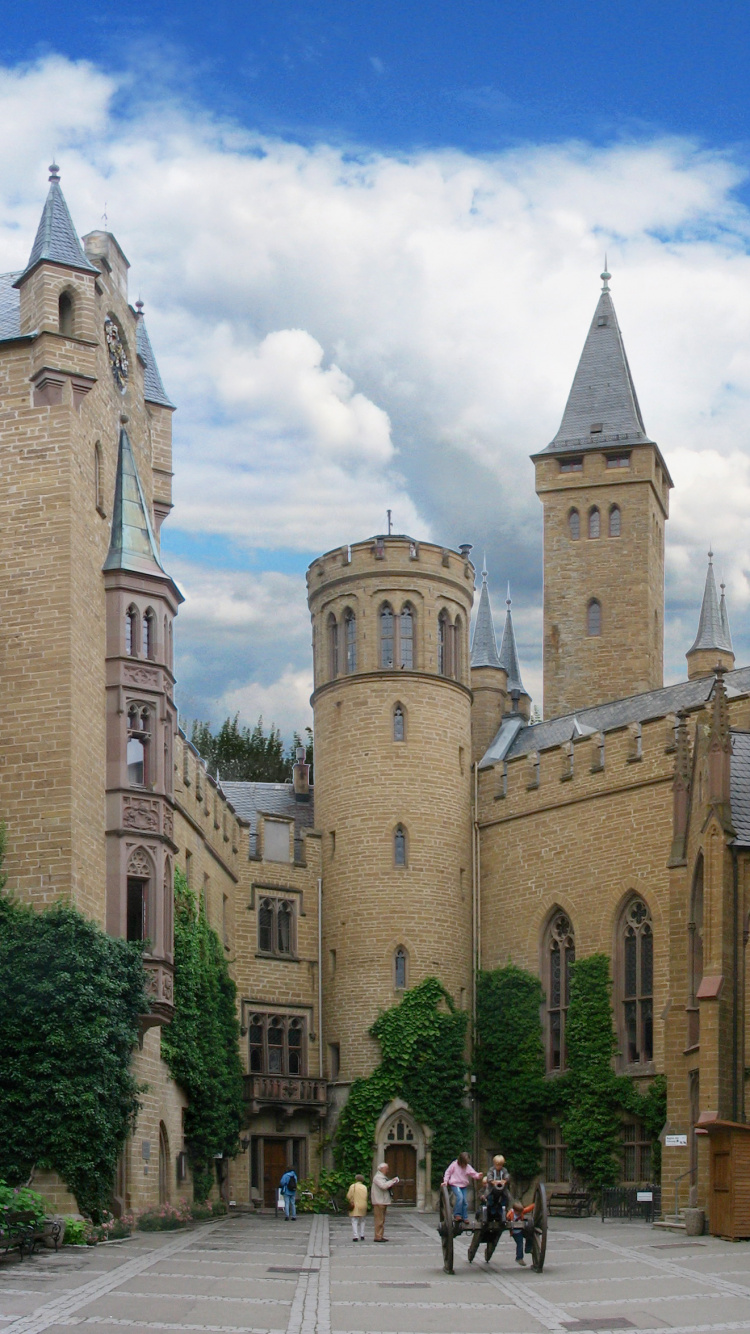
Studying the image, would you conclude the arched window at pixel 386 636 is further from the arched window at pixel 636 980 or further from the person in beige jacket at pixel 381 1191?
the person in beige jacket at pixel 381 1191

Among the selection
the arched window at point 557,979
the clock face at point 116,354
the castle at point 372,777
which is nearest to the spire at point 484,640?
the castle at point 372,777

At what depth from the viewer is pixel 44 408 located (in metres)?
32.7

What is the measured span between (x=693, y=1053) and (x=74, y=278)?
18.1m

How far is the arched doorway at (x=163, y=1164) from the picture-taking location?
3638 cm

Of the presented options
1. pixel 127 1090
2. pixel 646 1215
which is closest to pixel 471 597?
pixel 646 1215

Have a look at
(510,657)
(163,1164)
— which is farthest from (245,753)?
(163,1164)

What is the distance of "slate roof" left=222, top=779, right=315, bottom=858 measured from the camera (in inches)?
2026

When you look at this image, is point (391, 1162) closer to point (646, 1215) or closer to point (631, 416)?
point (646, 1215)

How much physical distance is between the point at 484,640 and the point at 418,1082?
1501 centimetres

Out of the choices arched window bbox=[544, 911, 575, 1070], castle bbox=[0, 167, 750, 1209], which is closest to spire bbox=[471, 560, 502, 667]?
castle bbox=[0, 167, 750, 1209]

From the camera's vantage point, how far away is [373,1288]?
2230 centimetres

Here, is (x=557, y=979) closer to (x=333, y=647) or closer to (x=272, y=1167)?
(x=272, y=1167)

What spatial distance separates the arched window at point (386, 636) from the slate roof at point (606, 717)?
12.8 ft

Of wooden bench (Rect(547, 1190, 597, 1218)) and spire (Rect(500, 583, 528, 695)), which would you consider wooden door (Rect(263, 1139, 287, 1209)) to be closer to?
wooden bench (Rect(547, 1190, 597, 1218))
